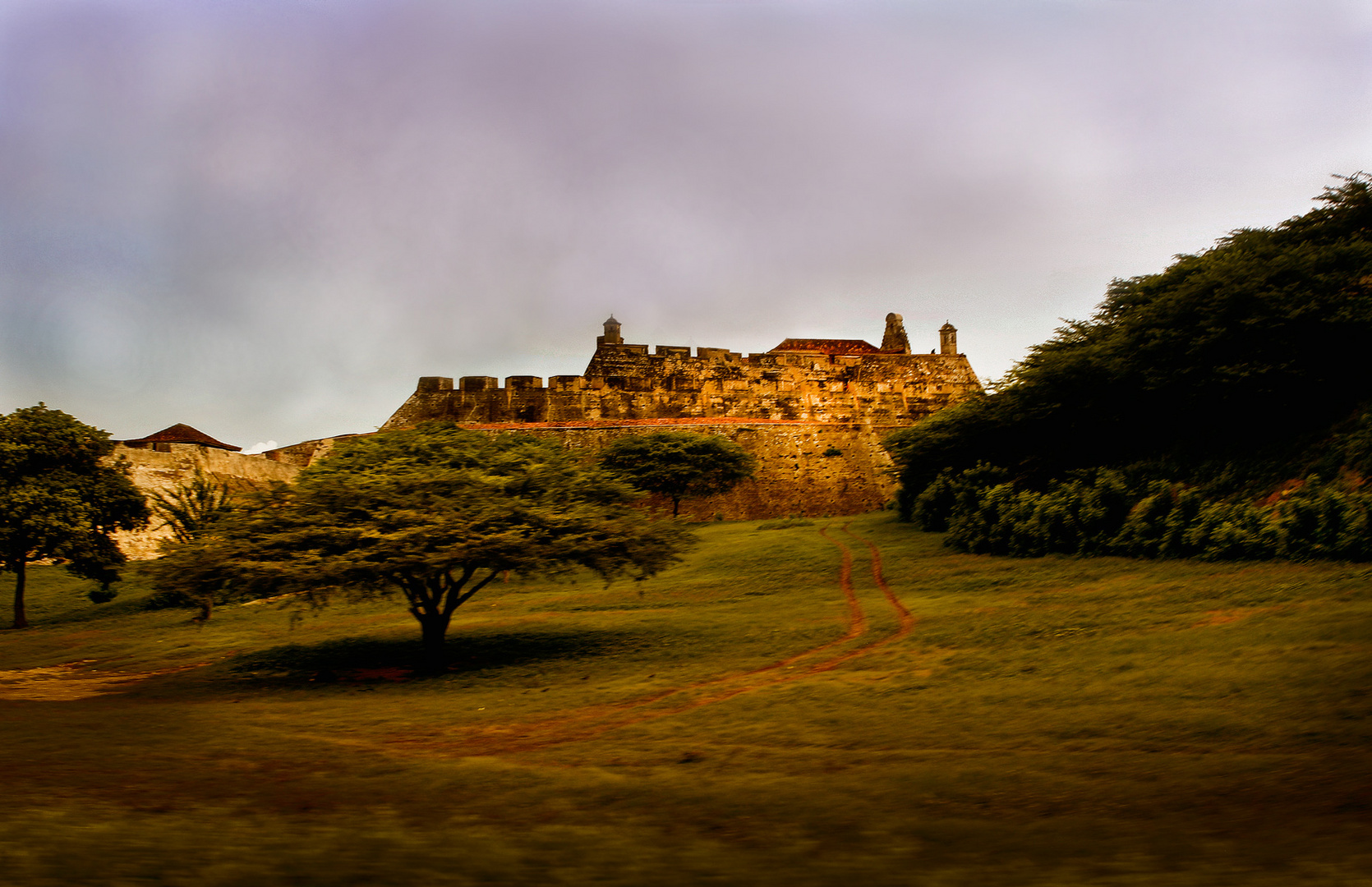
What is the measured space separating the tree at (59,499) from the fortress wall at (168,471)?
10.3 feet

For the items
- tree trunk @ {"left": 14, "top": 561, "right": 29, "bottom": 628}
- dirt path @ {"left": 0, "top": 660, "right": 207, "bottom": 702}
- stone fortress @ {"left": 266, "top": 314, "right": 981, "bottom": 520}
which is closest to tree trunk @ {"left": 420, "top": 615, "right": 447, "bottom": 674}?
dirt path @ {"left": 0, "top": 660, "right": 207, "bottom": 702}

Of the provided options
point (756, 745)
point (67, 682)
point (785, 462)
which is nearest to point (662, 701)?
point (756, 745)

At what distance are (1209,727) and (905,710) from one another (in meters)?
2.11

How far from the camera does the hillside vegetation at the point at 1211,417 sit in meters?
13.1

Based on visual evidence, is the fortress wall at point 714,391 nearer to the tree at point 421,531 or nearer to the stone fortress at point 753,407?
the stone fortress at point 753,407

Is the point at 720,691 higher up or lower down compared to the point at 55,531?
lower down

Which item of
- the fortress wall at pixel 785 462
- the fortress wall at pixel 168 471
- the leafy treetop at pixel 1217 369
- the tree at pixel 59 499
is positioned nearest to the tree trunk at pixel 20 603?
the tree at pixel 59 499

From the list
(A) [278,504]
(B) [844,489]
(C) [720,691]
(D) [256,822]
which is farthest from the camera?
(B) [844,489]

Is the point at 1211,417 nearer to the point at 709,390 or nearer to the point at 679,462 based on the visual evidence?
the point at 679,462

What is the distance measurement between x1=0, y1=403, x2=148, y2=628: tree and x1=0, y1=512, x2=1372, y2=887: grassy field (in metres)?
3.58

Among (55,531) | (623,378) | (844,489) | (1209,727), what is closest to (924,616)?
(1209,727)

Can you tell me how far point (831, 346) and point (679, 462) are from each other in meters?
18.0

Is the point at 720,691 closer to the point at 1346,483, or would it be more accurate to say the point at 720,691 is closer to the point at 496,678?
the point at 496,678

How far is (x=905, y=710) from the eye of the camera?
733cm
